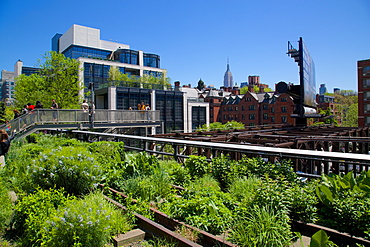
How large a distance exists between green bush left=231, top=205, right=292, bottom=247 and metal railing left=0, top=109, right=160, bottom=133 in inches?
665

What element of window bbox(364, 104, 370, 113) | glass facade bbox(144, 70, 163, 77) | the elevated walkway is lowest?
the elevated walkway

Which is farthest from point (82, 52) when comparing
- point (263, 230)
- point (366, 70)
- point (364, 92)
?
point (263, 230)

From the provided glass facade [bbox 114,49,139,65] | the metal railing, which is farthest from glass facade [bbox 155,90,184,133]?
glass facade [bbox 114,49,139,65]

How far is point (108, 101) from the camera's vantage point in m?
38.5

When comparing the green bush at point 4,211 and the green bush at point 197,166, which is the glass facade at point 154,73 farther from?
the green bush at point 4,211

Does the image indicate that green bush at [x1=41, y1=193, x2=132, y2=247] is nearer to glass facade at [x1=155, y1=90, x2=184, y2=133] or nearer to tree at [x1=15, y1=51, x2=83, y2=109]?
tree at [x1=15, y1=51, x2=83, y2=109]

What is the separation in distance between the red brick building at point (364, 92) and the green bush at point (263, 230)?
7507 centimetres

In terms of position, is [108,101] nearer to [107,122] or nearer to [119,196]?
[107,122]

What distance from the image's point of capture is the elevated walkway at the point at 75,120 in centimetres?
1745

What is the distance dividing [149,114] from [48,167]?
22.3m

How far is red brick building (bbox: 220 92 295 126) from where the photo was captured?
77938 millimetres

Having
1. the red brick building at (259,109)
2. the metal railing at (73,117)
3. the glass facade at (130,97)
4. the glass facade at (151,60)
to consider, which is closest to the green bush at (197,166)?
the metal railing at (73,117)

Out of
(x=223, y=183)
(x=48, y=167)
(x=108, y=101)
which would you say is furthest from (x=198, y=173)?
(x=108, y=101)

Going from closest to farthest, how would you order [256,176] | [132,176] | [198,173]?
[256,176]
[132,176]
[198,173]
